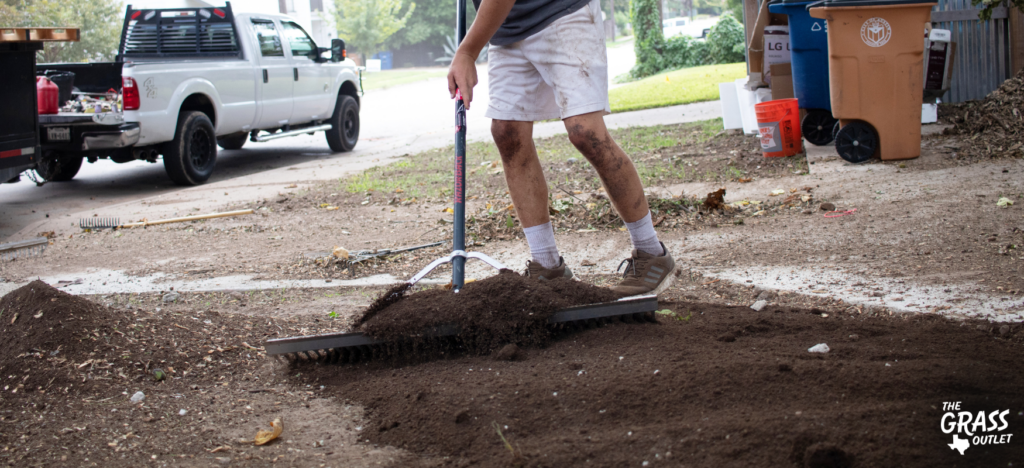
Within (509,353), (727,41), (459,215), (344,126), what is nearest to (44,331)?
(459,215)

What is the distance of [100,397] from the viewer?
2.41 meters

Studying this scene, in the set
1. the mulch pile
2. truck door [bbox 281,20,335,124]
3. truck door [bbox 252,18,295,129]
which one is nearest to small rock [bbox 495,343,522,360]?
the mulch pile

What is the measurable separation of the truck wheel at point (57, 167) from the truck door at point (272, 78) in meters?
2.16

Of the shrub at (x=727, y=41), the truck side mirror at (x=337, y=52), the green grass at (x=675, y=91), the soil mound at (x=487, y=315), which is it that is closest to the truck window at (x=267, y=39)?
the truck side mirror at (x=337, y=52)

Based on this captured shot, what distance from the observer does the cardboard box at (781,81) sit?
7.64 m

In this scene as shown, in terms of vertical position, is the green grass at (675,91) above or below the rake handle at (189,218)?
above

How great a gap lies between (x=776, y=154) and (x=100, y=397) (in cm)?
589

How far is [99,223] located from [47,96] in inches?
86.4

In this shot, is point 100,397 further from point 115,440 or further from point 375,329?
point 375,329

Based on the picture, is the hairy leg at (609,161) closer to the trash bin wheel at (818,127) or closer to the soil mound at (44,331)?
the soil mound at (44,331)

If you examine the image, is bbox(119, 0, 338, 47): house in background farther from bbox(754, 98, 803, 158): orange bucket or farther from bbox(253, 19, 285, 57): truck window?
bbox(754, 98, 803, 158): orange bucket

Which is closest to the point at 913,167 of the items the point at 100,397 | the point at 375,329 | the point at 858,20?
the point at 858,20

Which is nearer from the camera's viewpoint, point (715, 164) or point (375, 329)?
point (375, 329)

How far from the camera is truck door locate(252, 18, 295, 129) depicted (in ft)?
30.8
